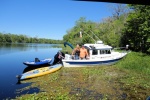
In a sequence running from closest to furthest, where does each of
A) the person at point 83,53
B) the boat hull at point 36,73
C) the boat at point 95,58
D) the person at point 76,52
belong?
the boat hull at point 36,73 → the boat at point 95,58 → the person at point 83,53 → the person at point 76,52

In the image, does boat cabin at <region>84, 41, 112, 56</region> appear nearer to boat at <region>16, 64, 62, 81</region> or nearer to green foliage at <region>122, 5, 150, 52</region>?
boat at <region>16, 64, 62, 81</region>

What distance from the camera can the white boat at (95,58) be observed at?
21.1 m

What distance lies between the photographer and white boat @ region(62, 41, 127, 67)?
69.4 ft

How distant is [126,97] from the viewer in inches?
443

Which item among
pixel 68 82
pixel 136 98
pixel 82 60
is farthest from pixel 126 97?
pixel 82 60

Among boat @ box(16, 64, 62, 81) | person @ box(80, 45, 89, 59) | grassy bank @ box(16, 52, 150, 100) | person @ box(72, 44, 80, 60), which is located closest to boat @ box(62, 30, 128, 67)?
person @ box(80, 45, 89, 59)

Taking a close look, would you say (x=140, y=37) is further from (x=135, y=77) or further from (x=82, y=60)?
(x=135, y=77)

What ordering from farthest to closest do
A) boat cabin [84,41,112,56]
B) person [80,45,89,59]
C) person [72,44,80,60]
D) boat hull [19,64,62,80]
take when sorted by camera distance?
1. person [72,44,80,60]
2. boat cabin [84,41,112,56]
3. person [80,45,89,59]
4. boat hull [19,64,62,80]

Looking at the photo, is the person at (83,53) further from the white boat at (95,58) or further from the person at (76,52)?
the person at (76,52)

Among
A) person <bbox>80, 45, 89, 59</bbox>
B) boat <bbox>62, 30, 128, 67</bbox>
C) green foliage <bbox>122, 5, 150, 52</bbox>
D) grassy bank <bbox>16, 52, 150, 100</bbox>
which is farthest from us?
green foliage <bbox>122, 5, 150, 52</bbox>

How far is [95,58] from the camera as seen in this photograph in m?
22.4

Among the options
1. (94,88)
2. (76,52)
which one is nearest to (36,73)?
(94,88)

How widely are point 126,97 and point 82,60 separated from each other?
10233 mm

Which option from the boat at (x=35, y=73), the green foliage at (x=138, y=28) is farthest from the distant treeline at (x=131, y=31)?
the boat at (x=35, y=73)
